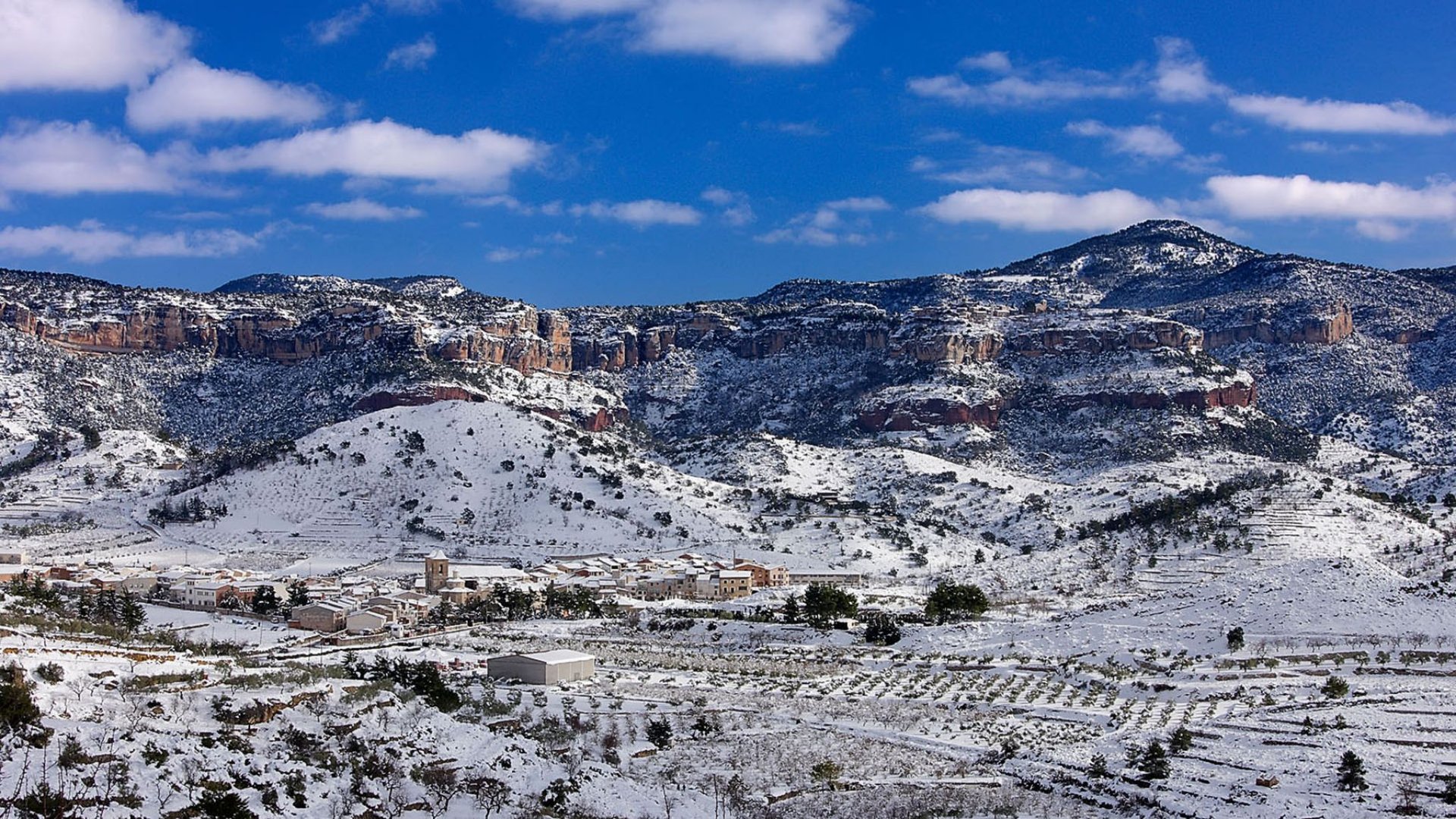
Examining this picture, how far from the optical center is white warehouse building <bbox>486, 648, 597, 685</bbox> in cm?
5059

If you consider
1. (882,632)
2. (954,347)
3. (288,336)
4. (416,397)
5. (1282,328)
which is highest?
(1282,328)

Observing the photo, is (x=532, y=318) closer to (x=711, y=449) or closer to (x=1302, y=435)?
(x=711, y=449)

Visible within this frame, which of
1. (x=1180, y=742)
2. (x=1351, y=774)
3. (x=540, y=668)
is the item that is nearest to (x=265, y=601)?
(x=540, y=668)

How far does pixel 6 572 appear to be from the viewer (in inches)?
3228

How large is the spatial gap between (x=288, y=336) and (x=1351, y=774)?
519 ft

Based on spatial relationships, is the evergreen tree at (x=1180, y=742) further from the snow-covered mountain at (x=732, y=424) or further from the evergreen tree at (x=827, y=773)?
the snow-covered mountain at (x=732, y=424)

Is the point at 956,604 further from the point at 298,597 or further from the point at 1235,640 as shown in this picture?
the point at 298,597

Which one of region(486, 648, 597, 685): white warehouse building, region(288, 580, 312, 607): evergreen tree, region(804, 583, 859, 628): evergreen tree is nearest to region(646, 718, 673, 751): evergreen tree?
region(486, 648, 597, 685): white warehouse building

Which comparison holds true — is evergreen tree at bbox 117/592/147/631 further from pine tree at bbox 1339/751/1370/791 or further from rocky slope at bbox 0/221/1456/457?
rocky slope at bbox 0/221/1456/457

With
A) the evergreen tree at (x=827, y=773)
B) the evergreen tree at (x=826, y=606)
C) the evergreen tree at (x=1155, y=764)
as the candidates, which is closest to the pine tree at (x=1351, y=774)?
the evergreen tree at (x=1155, y=764)

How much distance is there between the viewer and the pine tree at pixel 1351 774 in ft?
113

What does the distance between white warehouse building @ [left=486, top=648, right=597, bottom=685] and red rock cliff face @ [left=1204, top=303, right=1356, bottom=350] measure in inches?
5888

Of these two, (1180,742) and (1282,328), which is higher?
(1282,328)

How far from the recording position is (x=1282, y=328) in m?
182
